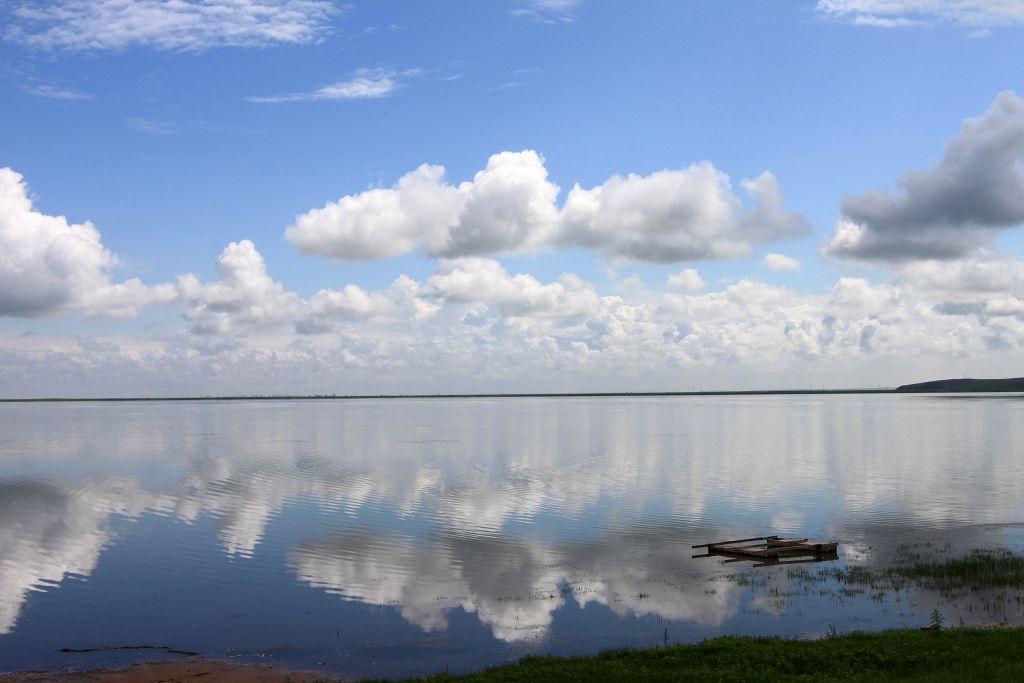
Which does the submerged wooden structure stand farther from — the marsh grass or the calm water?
the marsh grass

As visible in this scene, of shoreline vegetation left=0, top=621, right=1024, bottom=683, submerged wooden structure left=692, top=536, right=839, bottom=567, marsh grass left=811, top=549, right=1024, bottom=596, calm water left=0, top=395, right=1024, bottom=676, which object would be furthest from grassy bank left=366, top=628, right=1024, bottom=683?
submerged wooden structure left=692, top=536, right=839, bottom=567

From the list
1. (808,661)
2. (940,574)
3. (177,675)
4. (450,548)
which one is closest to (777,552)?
(940,574)

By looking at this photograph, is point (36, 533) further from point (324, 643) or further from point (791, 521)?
point (791, 521)

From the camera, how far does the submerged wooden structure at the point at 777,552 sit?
38.4m

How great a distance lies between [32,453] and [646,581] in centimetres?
9376

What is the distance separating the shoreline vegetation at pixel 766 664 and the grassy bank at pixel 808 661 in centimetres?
2

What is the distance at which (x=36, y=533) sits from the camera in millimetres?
46562

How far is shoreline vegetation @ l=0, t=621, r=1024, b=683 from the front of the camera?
64.6 feet

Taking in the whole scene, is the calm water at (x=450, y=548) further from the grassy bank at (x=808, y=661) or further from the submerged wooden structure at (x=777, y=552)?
the grassy bank at (x=808, y=661)

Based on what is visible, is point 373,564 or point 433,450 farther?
point 433,450

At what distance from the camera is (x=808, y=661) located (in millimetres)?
21031

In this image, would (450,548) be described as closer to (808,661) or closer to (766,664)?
(766,664)

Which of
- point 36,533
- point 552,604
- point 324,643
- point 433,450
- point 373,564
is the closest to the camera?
point 324,643

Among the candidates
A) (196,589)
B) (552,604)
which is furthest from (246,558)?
(552,604)
